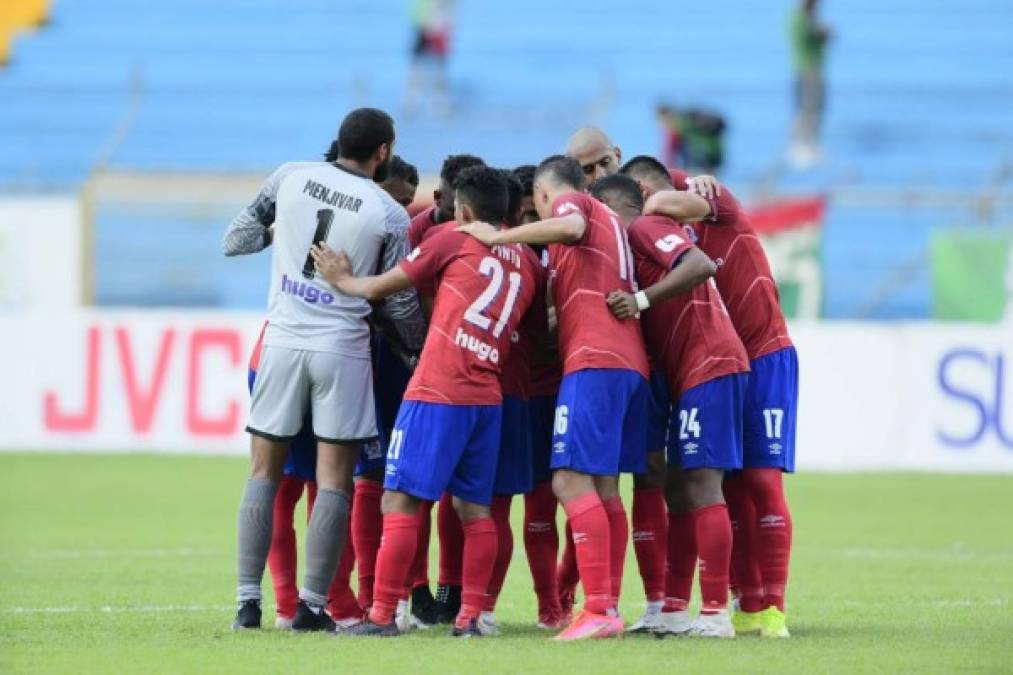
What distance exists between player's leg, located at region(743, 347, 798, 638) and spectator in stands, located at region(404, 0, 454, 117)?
16.9 meters

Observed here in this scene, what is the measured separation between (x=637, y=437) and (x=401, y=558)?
1.21 meters

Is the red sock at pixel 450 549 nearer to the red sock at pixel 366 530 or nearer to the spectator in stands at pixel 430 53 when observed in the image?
the red sock at pixel 366 530

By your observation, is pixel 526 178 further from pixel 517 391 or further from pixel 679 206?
pixel 517 391

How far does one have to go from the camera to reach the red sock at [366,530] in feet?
29.5

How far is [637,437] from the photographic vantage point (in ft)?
27.8

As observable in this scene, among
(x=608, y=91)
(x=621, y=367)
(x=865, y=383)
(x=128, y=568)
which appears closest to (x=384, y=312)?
(x=621, y=367)

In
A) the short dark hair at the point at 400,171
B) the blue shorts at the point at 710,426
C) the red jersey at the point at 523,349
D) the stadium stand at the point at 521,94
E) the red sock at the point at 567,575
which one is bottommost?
the red sock at the point at 567,575

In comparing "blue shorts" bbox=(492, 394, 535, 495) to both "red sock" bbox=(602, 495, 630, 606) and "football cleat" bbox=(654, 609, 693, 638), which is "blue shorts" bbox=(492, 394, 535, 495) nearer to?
"red sock" bbox=(602, 495, 630, 606)

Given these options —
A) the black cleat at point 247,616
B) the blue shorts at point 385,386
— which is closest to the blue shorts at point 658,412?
the blue shorts at point 385,386

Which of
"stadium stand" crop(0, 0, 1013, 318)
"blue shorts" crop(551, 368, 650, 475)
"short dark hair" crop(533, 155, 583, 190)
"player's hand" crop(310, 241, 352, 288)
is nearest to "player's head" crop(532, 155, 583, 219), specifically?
"short dark hair" crop(533, 155, 583, 190)

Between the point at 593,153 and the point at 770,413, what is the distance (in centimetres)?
157

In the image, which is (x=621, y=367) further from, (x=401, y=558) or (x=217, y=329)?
(x=217, y=329)

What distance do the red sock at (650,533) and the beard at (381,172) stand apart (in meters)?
1.92

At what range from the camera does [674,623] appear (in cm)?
854
